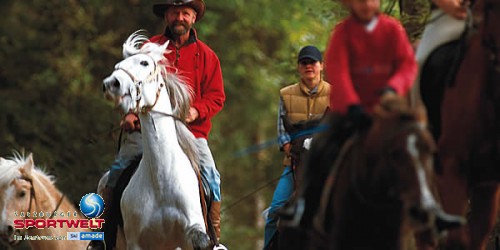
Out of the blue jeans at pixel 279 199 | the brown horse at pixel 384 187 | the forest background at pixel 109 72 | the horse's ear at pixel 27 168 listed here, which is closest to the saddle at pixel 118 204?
the blue jeans at pixel 279 199

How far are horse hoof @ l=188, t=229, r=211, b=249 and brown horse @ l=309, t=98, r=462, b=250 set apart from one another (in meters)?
3.04

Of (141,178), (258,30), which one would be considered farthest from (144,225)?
(258,30)

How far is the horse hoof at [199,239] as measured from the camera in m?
13.4

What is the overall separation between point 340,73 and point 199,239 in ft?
12.2

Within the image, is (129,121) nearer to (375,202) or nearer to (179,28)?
(179,28)

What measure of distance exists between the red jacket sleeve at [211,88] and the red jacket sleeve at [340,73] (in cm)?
440

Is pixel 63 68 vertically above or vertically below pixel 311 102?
above

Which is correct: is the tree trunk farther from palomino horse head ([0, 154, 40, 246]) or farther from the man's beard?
palomino horse head ([0, 154, 40, 246])

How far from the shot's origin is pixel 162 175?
1381cm

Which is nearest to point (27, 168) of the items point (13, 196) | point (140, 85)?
point (13, 196)

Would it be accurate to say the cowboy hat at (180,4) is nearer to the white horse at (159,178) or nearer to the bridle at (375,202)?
the white horse at (159,178)

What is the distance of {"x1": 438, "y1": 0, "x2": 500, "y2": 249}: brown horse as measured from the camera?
1095 cm

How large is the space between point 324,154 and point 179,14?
475cm

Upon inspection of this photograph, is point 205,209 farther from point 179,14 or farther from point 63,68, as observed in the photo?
point 63,68
